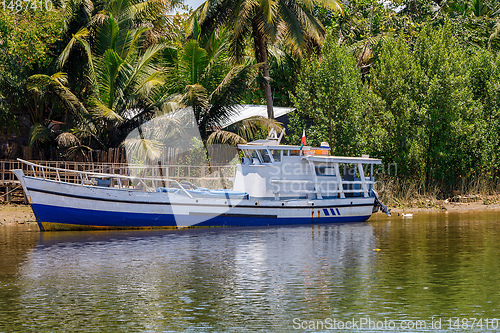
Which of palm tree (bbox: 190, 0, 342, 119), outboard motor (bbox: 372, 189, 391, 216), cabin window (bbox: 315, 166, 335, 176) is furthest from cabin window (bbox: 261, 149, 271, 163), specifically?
palm tree (bbox: 190, 0, 342, 119)

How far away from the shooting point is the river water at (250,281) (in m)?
11.7

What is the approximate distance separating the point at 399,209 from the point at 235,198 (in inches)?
440

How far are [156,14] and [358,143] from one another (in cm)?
1545

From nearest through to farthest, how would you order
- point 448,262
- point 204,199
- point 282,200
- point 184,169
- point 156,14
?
1. point 448,262
2. point 204,199
3. point 282,200
4. point 184,169
5. point 156,14

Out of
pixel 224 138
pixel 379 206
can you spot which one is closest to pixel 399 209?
pixel 379 206

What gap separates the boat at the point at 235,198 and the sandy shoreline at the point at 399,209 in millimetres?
2963

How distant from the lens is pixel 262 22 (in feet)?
108

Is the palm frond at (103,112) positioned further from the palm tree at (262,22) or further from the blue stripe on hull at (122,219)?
the blue stripe on hull at (122,219)

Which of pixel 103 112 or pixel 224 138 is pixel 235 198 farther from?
pixel 103 112

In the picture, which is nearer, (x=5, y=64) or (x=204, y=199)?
(x=204, y=199)

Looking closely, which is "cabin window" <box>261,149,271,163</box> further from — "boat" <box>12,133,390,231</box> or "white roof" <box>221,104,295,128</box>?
"white roof" <box>221,104,295,128</box>

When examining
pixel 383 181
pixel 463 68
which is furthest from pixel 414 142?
pixel 463 68

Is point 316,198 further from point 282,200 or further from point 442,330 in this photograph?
point 442,330

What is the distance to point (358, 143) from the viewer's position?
34.0 m
